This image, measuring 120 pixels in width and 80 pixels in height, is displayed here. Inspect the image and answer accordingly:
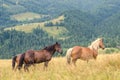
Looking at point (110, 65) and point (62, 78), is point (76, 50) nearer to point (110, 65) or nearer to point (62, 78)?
point (110, 65)

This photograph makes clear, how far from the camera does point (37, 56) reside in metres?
15.5

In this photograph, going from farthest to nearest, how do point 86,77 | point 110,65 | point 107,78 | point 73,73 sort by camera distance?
point 110,65
point 73,73
point 86,77
point 107,78

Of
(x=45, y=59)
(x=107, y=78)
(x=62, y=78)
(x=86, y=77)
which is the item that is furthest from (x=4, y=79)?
(x=45, y=59)

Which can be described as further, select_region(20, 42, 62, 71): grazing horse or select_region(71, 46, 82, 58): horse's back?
select_region(71, 46, 82, 58): horse's back

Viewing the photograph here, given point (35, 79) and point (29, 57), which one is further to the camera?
point (29, 57)

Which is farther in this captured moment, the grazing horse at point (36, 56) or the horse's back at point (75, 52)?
the horse's back at point (75, 52)

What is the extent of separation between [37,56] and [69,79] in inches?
268

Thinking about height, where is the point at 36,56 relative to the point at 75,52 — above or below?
above

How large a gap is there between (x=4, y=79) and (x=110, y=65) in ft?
12.9

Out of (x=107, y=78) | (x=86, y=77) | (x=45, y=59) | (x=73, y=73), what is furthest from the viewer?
(x=45, y=59)

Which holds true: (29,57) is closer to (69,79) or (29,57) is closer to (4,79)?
(4,79)

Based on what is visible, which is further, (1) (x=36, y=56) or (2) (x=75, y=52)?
(2) (x=75, y=52)

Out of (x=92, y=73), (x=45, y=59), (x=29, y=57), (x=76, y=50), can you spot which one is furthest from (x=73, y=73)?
(x=76, y=50)

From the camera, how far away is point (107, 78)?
27.7ft
